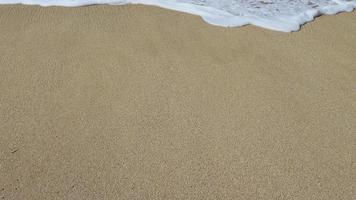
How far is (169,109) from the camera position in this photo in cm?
246

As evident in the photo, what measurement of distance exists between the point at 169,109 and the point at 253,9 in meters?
1.81

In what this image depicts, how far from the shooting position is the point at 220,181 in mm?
2010

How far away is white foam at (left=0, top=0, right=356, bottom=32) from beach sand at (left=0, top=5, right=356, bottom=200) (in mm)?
152

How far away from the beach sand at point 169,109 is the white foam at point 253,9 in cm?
15

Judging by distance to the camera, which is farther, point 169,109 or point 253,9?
point 253,9

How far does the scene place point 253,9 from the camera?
3.88 meters

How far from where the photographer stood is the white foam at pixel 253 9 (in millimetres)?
3581

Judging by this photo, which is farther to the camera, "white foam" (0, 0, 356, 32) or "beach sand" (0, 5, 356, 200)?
"white foam" (0, 0, 356, 32)

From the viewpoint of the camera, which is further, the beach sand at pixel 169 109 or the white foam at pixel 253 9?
the white foam at pixel 253 9

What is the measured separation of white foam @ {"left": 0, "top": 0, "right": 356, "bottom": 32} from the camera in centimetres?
358

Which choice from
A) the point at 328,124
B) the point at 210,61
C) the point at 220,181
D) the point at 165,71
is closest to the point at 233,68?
the point at 210,61

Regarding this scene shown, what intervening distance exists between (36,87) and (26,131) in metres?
0.40

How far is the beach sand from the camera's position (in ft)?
6.57

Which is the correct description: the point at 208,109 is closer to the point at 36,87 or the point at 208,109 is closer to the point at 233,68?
the point at 233,68
